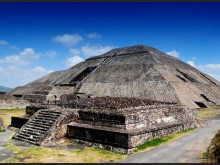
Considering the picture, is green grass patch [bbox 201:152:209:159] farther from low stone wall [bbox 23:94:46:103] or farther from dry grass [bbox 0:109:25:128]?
low stone wall [bbox 23:94:46:103]

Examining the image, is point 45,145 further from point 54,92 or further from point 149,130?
point 54,92

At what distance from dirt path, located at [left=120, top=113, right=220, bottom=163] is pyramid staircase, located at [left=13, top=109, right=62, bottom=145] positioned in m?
6.31

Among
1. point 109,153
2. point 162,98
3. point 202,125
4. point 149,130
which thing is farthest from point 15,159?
point 162,98

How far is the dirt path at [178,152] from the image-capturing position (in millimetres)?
13031

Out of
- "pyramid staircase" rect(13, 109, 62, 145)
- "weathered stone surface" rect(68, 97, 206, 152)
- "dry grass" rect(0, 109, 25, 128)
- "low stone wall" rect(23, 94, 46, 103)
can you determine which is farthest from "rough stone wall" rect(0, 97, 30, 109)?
"weathered stone surface" rect(68, 97, 206, 152)

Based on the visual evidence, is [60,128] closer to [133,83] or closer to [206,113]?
[206,113]

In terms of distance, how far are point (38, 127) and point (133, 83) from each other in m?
30.1

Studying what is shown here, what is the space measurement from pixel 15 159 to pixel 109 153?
4.79 meters

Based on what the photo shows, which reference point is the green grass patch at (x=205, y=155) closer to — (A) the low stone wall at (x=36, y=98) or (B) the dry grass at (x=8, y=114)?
(B) the dry grass at (x=8, y=114)

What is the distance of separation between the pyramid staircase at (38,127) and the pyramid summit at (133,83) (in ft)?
66.1

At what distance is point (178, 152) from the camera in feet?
47.2

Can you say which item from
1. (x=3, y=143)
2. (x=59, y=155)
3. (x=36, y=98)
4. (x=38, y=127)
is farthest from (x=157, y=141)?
Answer: (x=36, y=98)

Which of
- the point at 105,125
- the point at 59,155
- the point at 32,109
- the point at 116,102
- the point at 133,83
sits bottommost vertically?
the point at 59,155

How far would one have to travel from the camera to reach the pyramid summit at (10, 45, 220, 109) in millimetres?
42272
